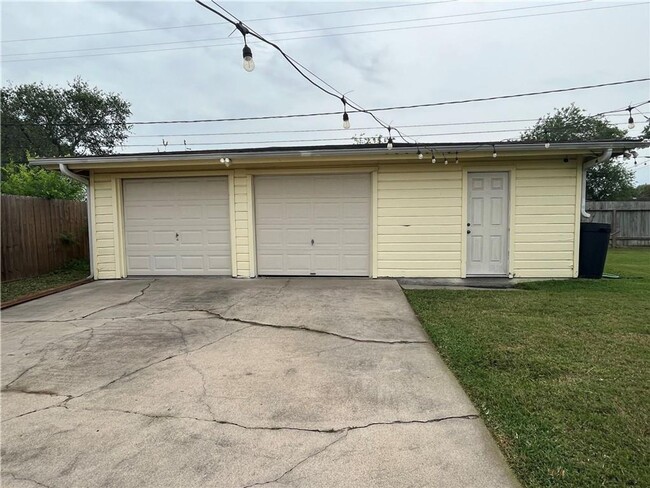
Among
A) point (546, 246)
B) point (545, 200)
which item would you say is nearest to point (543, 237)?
point (546, 246)

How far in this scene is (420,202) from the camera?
24.7ft

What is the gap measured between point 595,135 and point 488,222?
17853 mm

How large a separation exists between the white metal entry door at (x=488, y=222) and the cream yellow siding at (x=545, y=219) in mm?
229

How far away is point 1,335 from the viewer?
4625mm

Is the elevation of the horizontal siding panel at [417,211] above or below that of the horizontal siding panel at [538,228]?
above

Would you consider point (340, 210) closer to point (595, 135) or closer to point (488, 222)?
point (488, 222)

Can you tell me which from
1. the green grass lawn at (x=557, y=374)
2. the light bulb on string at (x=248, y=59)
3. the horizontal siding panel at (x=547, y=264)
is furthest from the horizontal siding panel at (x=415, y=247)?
the light bulb on string at (x=248, y=59)

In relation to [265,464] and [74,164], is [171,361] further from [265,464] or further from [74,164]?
[74,164]

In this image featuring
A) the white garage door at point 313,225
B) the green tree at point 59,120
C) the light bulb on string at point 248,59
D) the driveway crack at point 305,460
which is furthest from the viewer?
the green tree at point 59,120

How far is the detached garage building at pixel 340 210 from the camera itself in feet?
23.8

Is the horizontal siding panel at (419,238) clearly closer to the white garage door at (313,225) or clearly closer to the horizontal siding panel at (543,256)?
the white garage door at (313,225)

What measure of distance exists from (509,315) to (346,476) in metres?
3.78

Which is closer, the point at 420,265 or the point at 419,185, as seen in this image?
the point at 419,185

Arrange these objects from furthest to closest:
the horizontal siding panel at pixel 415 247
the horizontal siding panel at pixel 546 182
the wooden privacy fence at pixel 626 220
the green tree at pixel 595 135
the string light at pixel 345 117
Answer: the green tree at pixel 595 135
the wooden privacy fence at pixel 626 220
the horizontal siding panel at pixel 415 247
the horizontal siding panel at pixel 546 182
the string light at pixel 345 117
